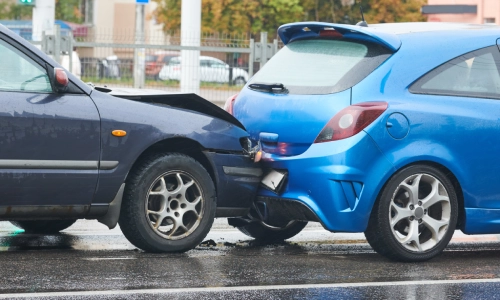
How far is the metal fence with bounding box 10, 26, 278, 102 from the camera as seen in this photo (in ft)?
50.9

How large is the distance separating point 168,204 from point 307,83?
126cm

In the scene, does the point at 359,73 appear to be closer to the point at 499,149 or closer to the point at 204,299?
the point at 499,149

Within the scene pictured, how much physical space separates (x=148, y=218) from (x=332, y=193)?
4.04ft

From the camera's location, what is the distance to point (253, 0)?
48594 millimetres

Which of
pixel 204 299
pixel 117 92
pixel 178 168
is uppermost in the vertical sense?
pixel 117 92

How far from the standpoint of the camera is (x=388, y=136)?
265 inches

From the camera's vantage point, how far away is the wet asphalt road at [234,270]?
5730 mm

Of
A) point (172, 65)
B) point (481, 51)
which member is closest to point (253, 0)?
point (172, 65)

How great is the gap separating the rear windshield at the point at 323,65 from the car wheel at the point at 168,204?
0.93m

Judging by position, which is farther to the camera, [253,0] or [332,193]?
[253,0]

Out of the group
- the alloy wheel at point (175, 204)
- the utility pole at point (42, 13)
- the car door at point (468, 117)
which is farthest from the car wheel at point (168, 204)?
the utility pole at point (42, 13)

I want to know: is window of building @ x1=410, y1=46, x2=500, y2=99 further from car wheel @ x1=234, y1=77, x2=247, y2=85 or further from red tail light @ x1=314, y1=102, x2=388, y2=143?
car wheel @ x1=234, y1=77, x2=247, y2=85

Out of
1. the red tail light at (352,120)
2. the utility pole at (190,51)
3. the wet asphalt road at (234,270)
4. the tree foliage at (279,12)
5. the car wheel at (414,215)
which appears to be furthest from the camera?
the tree foliage at (279,12)

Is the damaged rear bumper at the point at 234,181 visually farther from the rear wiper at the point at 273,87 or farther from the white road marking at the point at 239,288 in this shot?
the white road marking at the point at 239,288
